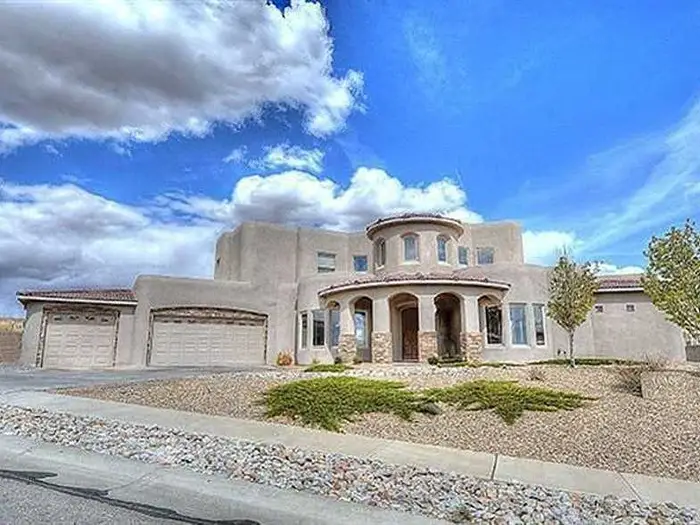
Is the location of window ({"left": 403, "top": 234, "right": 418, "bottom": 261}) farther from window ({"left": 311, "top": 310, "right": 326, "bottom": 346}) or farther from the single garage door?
the single garage door

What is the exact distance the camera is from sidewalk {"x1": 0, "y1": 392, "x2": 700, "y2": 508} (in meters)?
6.00

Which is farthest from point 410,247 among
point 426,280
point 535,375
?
point 535,375

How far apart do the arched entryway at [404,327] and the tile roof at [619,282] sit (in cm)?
888

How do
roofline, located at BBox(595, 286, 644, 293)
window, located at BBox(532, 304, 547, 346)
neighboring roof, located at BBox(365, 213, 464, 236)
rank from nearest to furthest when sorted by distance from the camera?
1. window, located at BBox(532, 304, 547, 346)
2. roofline, located at BBox(595, 286, 644, 293)
3. neighboring roof, located at BBox(365, 213, 464, 236)

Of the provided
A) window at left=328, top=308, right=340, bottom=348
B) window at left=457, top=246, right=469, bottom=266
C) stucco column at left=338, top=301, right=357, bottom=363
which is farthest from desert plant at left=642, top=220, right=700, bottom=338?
window at left=457, top=246, right=469, bottom=266

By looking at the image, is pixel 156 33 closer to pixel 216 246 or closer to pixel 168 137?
pixel 168 137

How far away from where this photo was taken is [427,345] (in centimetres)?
2128

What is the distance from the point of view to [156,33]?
1264 cm

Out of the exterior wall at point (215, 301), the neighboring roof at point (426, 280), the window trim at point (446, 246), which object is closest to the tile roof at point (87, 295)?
the exterior wall at point (215, 301)

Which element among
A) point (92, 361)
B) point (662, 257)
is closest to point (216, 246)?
point (92, 361)

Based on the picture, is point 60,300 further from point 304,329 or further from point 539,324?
point 539,324

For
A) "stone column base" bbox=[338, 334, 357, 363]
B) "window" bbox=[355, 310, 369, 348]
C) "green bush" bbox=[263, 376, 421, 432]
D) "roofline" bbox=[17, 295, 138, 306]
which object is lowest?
"green bush" bbox=[263, 376, 421, 432]

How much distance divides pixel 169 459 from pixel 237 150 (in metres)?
15.5

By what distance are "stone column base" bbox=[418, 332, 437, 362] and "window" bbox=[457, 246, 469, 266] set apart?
31.4 feet
